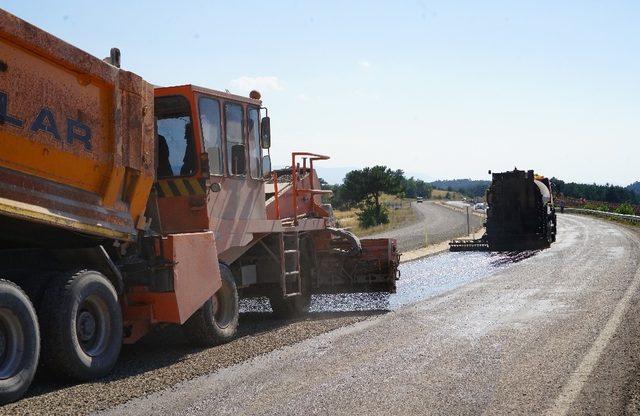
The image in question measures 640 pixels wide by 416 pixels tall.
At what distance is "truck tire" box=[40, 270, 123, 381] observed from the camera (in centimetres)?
683

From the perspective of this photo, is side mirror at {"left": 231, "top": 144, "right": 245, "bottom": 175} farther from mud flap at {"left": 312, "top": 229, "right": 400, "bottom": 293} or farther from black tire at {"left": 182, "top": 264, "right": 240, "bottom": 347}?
mud flap at {"left": 312, "top": 229, "right": 400, "bottom": 293}

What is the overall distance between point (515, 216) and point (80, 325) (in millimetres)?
23577

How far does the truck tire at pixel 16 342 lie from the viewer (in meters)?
6.23

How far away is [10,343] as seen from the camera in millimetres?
6344

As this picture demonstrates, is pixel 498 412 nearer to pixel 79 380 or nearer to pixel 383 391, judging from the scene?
pixel 383 391

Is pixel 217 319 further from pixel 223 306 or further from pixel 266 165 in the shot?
pixel 266 165

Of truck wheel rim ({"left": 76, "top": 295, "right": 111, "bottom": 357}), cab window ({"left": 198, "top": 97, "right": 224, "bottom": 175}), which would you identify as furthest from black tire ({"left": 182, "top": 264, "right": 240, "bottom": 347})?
truck wheel rim ({"left": 76, "top": 295, "right": 111, "bottom": 357})

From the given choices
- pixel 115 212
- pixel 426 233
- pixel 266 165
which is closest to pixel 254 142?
pixel 266 165

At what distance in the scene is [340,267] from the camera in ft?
43.3

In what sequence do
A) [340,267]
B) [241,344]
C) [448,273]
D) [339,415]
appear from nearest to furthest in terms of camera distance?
[339,415], [241,344], [340,267], [448,273]

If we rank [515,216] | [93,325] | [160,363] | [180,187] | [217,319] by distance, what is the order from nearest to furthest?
[93,325] < [160,363] < [180,187] < [217,319] < [515,216]

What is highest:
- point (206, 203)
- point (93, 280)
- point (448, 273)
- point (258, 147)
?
point (258, 147)

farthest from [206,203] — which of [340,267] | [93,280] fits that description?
[340,267]

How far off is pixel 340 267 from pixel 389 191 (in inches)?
2523
